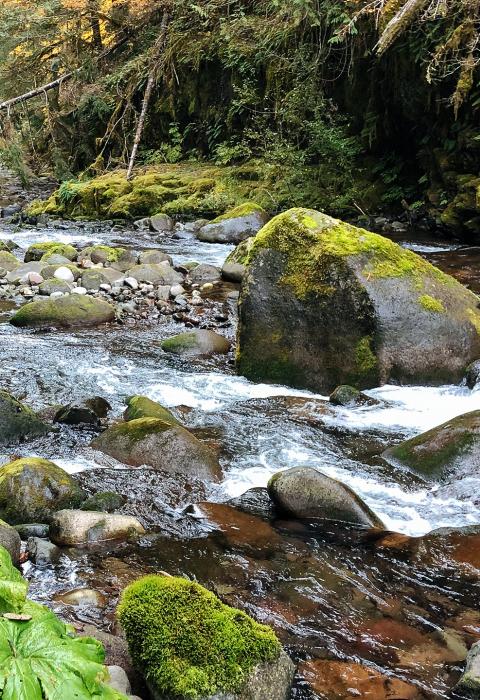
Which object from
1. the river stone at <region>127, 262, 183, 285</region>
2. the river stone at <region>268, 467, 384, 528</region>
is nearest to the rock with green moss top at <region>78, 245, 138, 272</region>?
the river stone at <region>127, 262, 183, 285</region>

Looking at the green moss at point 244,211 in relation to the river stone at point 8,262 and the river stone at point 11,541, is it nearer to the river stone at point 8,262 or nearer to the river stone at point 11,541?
the river stone at point 8,262

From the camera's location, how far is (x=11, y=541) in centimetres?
336

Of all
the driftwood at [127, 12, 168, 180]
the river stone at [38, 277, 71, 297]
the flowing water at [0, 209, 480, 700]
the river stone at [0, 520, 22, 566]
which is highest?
the driftwood at [127, 12, 168, 180]

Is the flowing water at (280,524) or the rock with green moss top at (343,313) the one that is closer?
the flowing water at (280,524)

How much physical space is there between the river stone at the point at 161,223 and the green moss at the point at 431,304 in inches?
380

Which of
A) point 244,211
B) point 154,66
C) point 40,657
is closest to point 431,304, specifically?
point 40,657

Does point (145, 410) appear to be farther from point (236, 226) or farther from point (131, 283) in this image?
point (236, 226)

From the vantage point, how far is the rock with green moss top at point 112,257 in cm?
1128

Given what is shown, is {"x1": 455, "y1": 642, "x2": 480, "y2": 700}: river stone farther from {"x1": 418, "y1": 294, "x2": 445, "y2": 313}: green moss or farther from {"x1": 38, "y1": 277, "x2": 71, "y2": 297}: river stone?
{"x1": 38, "y1": 277, "x2": 71, "y2": 297}: river stone

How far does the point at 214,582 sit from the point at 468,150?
1130 cm

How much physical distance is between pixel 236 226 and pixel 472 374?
844 cm

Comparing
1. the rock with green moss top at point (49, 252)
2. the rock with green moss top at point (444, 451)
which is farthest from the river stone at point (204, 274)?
the rock with green moss top at point (444, 451)

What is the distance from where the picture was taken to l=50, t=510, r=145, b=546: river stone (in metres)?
3.67

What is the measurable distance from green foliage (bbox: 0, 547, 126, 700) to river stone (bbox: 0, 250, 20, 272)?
9.77 metres
